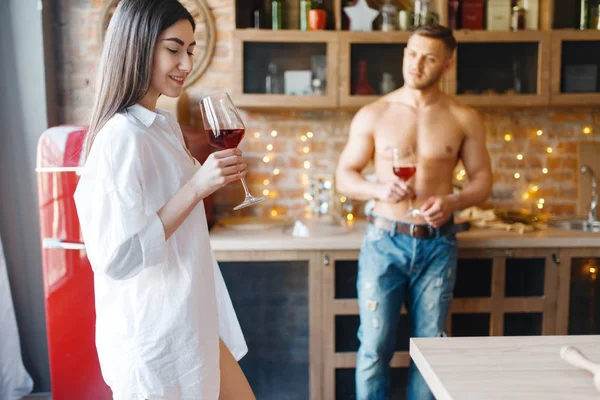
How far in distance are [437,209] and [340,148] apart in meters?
1.16

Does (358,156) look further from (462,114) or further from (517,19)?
(517,19)

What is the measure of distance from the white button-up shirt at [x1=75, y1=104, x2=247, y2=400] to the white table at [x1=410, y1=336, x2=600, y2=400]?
20.8 inches

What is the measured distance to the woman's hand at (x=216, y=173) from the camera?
112 centimetres

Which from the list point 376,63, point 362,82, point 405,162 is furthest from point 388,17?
point 405,162

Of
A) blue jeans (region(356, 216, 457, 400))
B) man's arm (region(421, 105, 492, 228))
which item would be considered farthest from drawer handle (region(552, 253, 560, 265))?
blue jeans (region(356, 216, 457, 400))

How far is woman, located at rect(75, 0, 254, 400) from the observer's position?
110 cm

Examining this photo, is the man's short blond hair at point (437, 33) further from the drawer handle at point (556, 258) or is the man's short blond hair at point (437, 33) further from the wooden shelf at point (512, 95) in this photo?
the drawer handle at point (556, 258)

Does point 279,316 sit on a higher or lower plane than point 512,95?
lower

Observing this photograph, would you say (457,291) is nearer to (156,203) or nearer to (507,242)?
(507,242)

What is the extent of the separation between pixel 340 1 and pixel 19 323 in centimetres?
242

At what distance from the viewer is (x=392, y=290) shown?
2.05 metres

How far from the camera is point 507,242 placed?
2379 millimetres

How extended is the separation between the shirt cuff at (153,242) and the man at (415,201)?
108 cm

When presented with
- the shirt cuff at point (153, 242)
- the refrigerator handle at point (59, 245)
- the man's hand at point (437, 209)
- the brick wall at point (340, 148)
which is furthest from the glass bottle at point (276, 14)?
the shirt cuff at point (153, 242)
